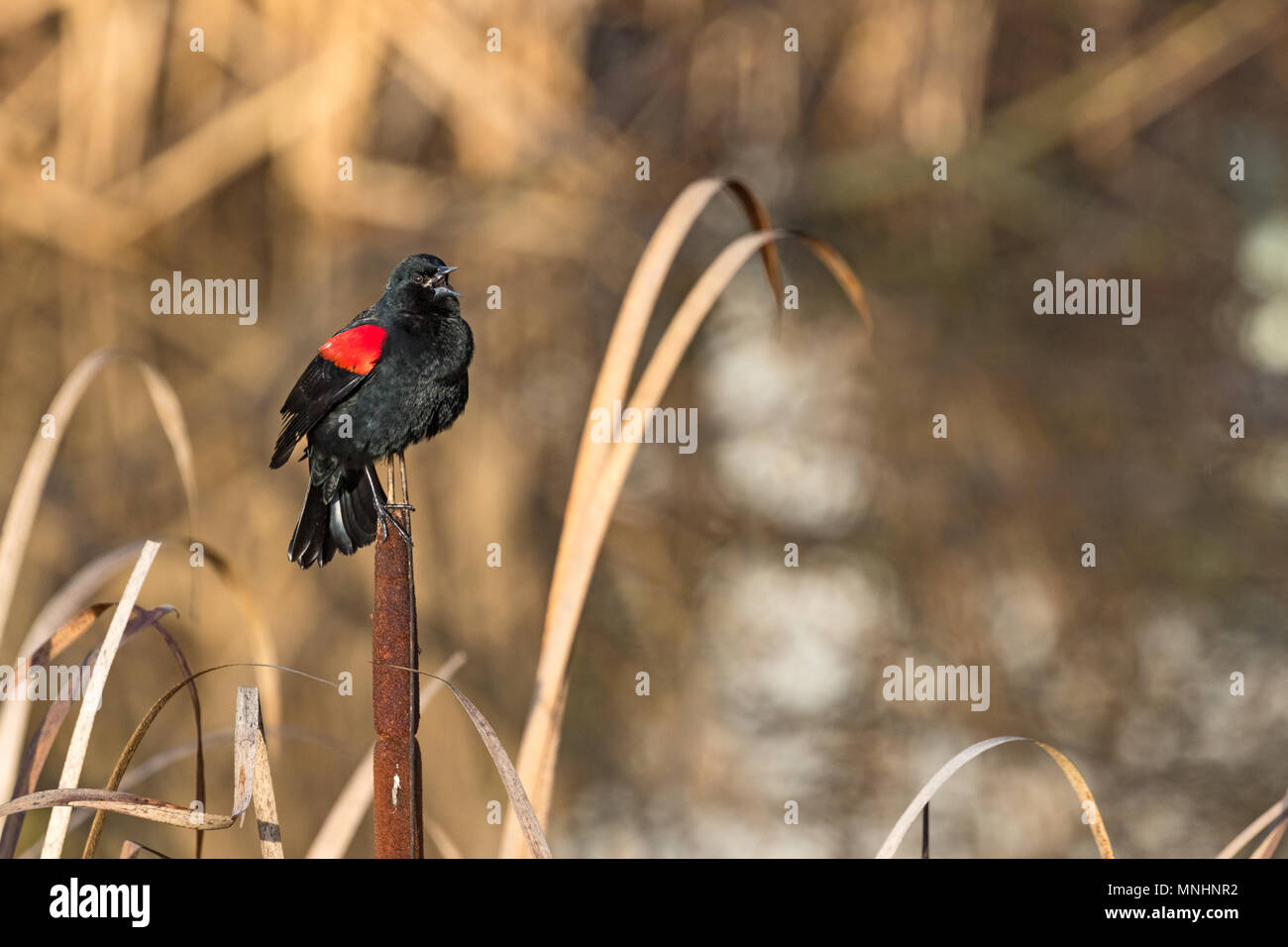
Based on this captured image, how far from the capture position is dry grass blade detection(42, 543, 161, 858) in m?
0.82

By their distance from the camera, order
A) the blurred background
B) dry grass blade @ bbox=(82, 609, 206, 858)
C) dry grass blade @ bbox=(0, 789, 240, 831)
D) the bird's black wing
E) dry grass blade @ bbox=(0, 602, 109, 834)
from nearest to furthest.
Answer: dry grass blade @ bbox=(0, 789, 240, 831) → dry grass blade @ bbox=(82, 609, 206, 858) → dry grass blade @ bbox=(0, 602, 109, 834) → the bird's black wing → the blurred background

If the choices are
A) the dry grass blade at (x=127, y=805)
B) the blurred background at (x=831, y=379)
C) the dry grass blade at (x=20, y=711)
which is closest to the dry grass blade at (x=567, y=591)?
the dry grass blade at (x=127, y=805)

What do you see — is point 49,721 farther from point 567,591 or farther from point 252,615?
point 567,591

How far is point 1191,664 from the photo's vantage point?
2939mm

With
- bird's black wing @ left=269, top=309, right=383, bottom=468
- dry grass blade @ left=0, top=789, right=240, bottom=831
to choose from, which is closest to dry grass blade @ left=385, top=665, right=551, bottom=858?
dry grass blade @ left=0, top=789, right=240, bottom=831

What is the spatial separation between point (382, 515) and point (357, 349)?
267 millimetres

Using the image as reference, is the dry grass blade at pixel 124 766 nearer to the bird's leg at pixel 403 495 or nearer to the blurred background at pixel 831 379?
the bird's leg at pixel 403 495

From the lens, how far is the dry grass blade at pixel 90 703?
819mm

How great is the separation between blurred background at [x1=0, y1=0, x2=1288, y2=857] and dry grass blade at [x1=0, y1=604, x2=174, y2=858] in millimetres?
1687

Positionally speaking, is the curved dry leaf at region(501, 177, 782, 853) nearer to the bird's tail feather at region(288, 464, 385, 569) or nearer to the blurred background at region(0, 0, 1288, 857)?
the bird's tail feather at region(288, 464, 385, 569)

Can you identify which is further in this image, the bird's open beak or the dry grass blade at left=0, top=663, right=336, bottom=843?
the bird's open beak
